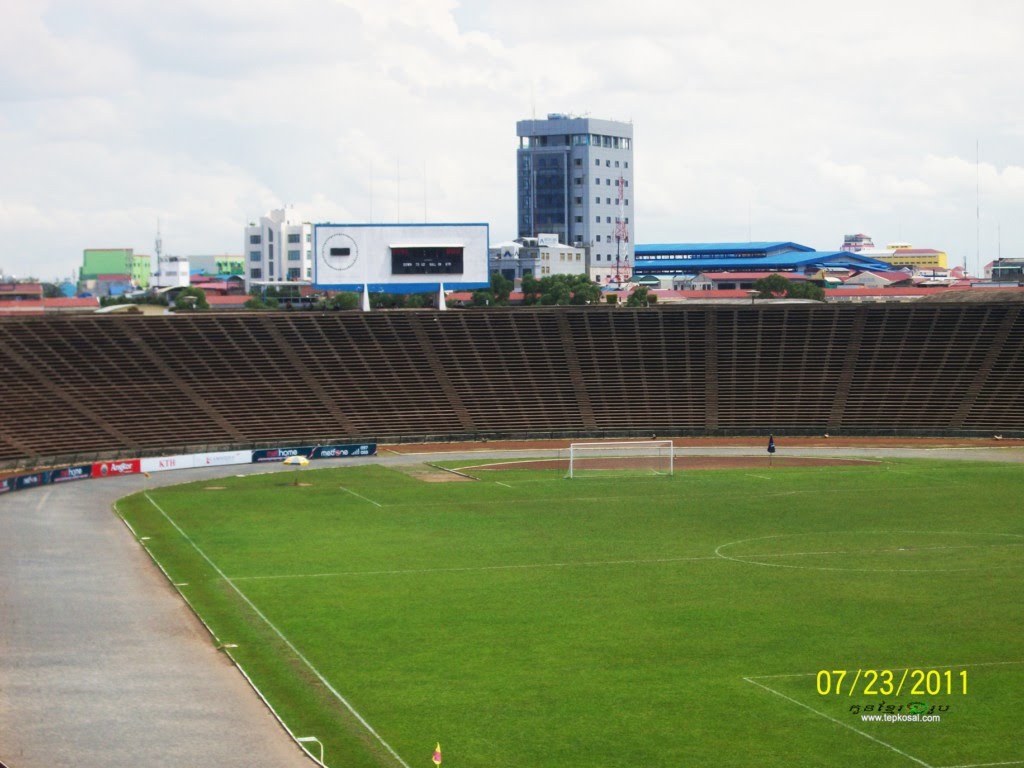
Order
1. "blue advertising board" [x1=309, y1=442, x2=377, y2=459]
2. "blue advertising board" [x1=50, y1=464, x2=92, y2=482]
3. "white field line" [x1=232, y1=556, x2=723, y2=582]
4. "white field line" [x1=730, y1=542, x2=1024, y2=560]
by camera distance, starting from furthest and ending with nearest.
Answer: "blue advertising board" [x1=309, y1=442, x2=377, y2=459], "blue advertising board" [x1=50, y1=464, x2=92, y2=482], "white field line" [x1=730, y1=542, x2=1024, y2=560], "white field line" [x1=232, y1=556, x2=723, y2=582]

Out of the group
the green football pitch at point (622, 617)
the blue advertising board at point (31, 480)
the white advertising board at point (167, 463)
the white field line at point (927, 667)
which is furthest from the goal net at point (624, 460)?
the white field line at point (927, 667)

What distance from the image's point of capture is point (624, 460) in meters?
95.2

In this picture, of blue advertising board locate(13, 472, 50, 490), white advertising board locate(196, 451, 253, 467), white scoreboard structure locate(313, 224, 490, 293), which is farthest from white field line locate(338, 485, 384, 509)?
white scoreboard structure locate(313, 224, 490, 293)

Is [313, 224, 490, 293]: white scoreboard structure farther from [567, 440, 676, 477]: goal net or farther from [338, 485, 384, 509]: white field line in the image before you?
[338, 485, 384, 509]: white field line

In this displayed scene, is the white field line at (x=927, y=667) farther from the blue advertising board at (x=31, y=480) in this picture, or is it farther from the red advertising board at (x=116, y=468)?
the red advertising board at (x=116, y=468)

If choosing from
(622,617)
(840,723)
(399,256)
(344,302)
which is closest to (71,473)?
(399,256)

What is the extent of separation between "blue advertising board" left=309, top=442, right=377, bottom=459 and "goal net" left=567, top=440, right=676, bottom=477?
14948 mm

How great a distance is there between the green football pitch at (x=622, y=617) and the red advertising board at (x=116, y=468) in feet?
32.8

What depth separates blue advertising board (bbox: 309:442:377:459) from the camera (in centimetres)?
9938

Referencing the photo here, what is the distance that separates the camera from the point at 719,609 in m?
47.2

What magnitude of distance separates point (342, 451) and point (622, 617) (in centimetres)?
5617

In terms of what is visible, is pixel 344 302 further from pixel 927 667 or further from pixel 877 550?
pixel 927 667

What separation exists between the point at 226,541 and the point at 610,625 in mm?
24475

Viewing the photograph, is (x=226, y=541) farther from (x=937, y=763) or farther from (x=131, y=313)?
(x=131, y=313)
